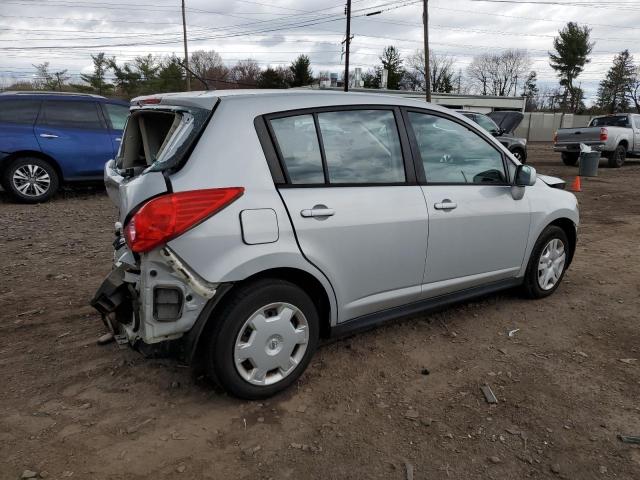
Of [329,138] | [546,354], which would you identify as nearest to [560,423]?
[546,354]

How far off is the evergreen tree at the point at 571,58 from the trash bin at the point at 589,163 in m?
54.0

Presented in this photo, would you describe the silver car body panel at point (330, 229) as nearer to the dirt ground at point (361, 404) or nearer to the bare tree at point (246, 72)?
the dirt ground at point (361, 404)

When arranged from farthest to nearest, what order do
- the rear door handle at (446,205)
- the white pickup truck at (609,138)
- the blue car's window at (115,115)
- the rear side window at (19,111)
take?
the white pickup truck at (609,138)
the blue car's window at (115,115)
the rear side window at (19,111)
the rear door handle at (446,205)

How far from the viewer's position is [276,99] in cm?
281

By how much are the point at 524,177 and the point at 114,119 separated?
742 centimetres

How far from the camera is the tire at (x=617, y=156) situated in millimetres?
16234

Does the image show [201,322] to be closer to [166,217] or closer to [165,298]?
[165,298]

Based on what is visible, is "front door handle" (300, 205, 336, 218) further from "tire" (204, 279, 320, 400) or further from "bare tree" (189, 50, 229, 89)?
"bare tree" (189, 50, 229, 89)

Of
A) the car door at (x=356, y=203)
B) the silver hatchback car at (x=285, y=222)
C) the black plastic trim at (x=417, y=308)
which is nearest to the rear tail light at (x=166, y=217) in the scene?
the silver hatchback car at (x=285, y=222)

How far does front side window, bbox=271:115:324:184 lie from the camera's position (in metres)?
2.75

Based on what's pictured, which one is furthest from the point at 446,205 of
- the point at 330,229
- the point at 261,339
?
the point at 261,339

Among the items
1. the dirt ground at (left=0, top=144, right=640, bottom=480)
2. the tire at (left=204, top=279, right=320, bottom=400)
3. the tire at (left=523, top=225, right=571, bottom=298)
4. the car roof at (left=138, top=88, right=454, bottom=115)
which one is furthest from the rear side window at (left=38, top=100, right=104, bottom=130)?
the tire at (left=523, top=225, right=571, bottom=298)

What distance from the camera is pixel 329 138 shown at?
2932 millimetres

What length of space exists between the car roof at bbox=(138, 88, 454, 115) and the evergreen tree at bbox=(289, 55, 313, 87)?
5838 cm
